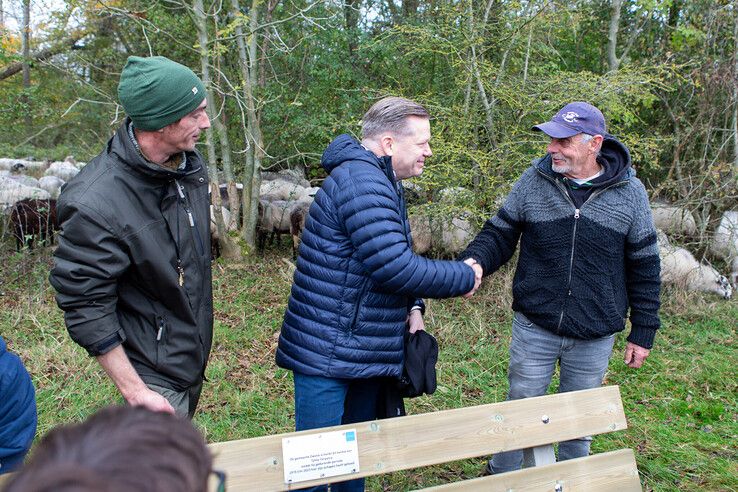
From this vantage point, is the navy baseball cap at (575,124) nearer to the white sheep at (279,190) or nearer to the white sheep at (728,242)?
the white sheep at (728,242)

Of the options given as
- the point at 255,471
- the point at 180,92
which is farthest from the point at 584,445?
the point at 180,92

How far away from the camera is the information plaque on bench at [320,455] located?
7.18 ft

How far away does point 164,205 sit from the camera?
2.28m

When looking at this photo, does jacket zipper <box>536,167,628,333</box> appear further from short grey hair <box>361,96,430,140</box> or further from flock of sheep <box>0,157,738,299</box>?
flock of sheep <box>0,157,738,299</box>

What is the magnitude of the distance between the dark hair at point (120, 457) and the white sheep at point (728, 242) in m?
8.71

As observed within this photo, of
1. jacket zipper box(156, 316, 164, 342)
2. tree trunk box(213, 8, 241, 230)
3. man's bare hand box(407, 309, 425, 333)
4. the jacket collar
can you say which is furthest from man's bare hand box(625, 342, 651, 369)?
tree trunk box(213, 8, 241, 230)

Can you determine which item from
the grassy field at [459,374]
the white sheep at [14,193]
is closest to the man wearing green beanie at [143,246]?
the grassy field at [459,374]

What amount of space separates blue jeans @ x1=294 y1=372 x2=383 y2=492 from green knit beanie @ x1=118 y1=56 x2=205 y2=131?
1.18 metres

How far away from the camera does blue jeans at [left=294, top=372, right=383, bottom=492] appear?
2.56 m

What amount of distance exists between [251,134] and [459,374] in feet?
15.9

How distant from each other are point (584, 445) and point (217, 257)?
6.90 m

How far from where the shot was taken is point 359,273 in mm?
2441

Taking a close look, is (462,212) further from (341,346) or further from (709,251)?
(341,346)

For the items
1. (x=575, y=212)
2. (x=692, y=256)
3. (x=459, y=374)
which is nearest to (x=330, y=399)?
(x=575, y=212)
